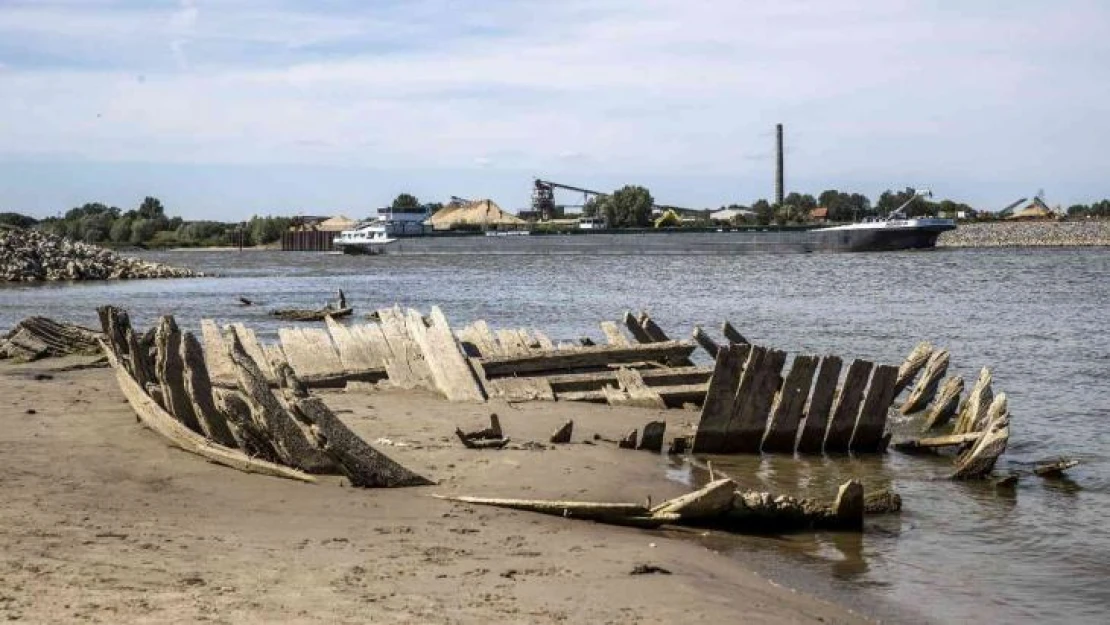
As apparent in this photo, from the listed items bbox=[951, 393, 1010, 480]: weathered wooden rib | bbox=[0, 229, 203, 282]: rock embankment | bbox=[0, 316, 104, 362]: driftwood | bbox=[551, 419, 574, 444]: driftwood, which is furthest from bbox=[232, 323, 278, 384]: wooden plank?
bbox=[0, 229, 203, 282]: rock embankment

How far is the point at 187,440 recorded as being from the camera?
9.87 m

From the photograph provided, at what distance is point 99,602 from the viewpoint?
5.56 m

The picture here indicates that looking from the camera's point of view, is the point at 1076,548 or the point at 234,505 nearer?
the point at 234,505

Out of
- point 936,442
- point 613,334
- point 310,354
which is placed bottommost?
point 936,442

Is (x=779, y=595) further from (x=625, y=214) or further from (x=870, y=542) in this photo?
(x=625, y=214)

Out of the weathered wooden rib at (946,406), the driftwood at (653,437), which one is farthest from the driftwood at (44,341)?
the weathered wooden rib at (946,406)

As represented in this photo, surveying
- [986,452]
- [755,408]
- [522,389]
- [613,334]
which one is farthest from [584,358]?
[986,452]

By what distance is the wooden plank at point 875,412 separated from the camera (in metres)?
12.8

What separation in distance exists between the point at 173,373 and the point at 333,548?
3.87 m

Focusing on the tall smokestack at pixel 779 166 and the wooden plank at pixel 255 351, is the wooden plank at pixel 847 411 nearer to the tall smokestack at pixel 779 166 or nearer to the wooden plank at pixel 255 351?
the wooden plank at pixel 255 351

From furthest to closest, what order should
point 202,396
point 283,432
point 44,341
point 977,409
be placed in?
point 44,341, point 977,409, point 202,396, point 283,432

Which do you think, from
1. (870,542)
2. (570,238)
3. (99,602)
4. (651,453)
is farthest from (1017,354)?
(570,238)

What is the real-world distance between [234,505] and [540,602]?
2736 mm

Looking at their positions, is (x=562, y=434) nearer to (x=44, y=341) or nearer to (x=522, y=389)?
(x=522, y=389)
